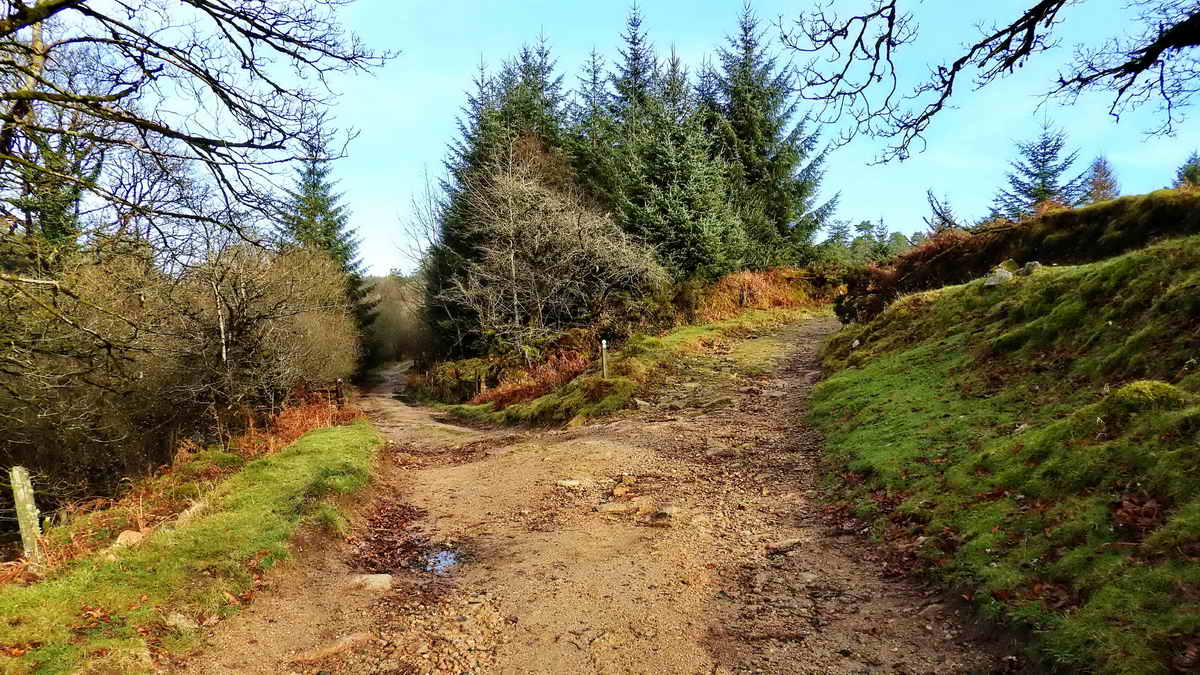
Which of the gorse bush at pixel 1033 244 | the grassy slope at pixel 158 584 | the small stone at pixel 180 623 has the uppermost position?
the gorse bush at pixel 1033 244

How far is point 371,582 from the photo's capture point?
18.4ft

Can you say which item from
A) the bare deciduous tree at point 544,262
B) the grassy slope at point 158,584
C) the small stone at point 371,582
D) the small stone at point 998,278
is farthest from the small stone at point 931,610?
the bare deciduous tree at point 544,262

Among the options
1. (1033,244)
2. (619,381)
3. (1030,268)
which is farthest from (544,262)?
(1030,268)

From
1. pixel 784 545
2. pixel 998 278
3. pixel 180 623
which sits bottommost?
pixel 784 545

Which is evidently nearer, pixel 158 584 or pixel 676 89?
pixel 158 584

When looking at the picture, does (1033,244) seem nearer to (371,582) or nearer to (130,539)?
(371,582)

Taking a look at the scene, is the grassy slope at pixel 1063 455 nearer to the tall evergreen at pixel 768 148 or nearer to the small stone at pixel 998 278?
the small stone at pixel 998 278

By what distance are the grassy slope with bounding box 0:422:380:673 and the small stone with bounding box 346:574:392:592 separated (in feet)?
2.60

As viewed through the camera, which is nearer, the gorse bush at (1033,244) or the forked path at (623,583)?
the forked path at (623,583)

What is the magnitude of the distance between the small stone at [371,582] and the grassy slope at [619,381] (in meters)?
7.91

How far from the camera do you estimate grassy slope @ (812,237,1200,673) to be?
3342mm

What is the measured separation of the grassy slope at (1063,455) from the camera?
11.0 feet

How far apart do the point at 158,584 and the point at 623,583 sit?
3961 millimetres

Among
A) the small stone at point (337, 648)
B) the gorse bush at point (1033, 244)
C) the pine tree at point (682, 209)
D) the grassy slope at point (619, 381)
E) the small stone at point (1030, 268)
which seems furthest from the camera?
the pine tree at point (682, 209)
